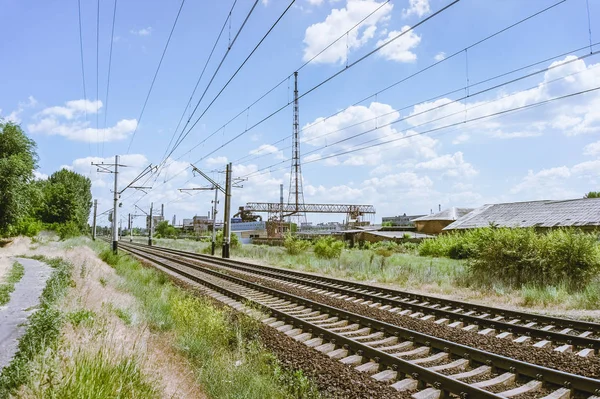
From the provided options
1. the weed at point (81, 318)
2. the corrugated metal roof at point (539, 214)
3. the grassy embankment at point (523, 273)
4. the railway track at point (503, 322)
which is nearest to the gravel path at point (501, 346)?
the railway track at point (503, 322)

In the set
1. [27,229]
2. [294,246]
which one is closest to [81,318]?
[294,246]

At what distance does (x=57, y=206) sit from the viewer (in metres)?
60.2

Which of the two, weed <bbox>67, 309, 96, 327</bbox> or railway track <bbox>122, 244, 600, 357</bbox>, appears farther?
railway track <bbox>122, 244, 600, 357</bbox>

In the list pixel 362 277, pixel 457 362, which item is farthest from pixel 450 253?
pixel 457 362

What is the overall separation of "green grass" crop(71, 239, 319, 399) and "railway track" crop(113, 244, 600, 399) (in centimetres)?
101

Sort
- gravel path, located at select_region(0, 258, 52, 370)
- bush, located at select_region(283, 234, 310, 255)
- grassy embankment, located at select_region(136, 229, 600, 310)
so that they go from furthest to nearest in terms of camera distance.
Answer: bush, located at select_region(283, 234, 310, 255) → grassy embankment, located at select_region(136, 229, 600, 310) → gravel path, located at select_region(0, 258, 52, 370)

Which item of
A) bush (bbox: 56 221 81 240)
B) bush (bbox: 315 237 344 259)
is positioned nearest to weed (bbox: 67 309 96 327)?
bush (bbox: 315 237 344 259)

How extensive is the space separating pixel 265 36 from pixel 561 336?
8703mm

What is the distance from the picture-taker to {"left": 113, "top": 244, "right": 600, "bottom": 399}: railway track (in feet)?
18.6

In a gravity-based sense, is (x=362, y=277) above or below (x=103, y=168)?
below

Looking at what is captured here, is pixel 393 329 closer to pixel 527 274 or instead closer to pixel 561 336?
pixel 561 336

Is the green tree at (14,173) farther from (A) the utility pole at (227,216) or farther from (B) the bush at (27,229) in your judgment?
(A) the utility pole at (227,216)

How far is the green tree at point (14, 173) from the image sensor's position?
104ft

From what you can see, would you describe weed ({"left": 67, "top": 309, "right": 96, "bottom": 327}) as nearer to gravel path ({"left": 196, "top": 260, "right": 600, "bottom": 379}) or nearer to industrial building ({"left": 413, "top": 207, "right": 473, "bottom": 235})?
gravel path ({"left": 196, "top": 260, "right": 600, "bottom": 379})
